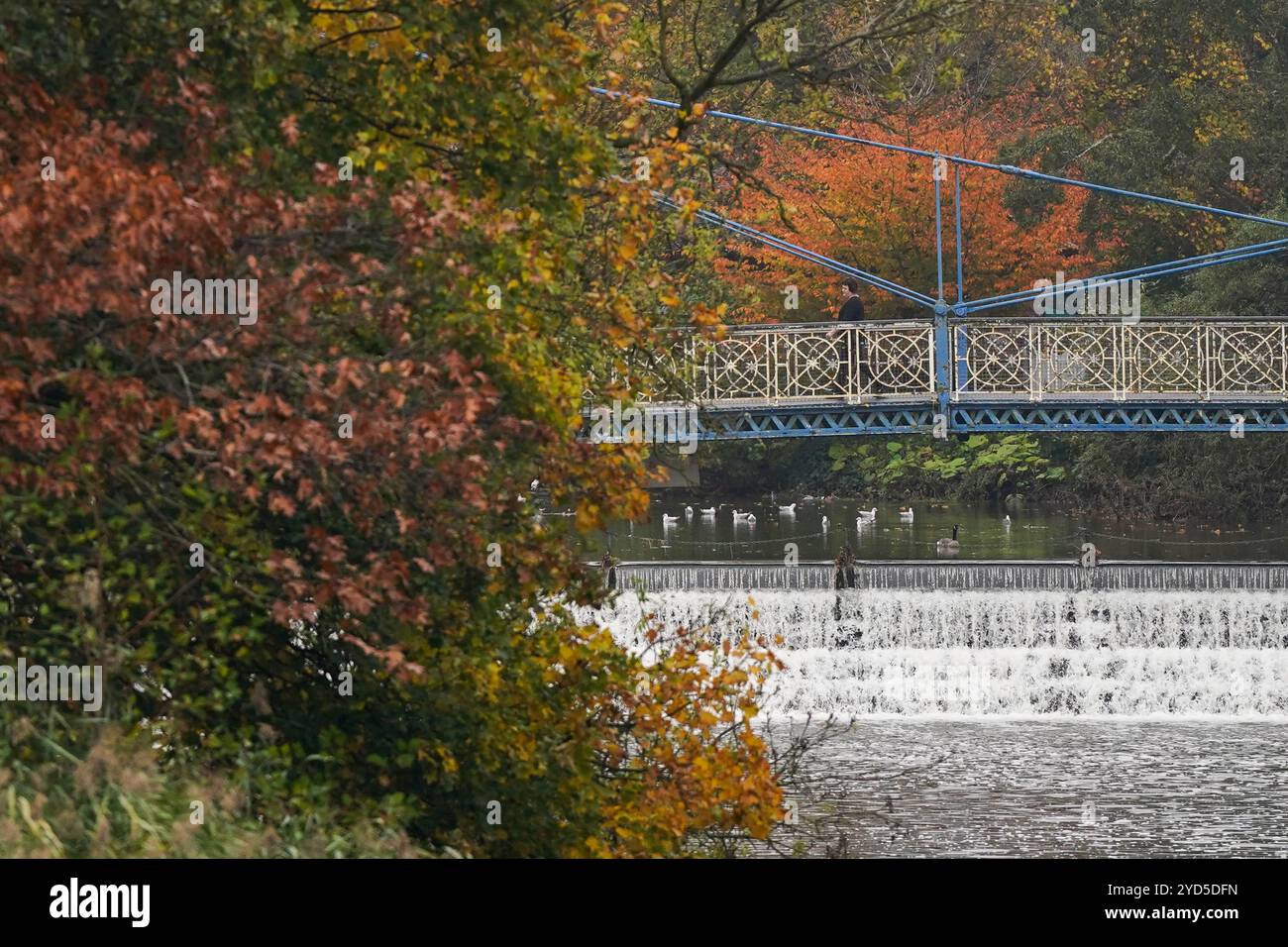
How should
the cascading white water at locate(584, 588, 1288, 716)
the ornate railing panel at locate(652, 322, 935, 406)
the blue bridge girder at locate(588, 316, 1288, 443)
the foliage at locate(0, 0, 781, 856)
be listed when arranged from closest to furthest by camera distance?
1. the foliage at locate(0, 0, 781, 856)
2. the cascading white water at locate(584, 588, 1288, 716)
3. the ornate railing panel at locate(652, 322, 935, 406)
4. the blue bridge girder at locate(588, 316, 1288, 443)

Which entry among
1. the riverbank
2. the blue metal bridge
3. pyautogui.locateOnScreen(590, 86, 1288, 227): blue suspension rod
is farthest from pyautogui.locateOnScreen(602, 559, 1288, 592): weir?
the riverbank

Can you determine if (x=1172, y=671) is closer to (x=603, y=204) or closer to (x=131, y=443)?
(x=603, y=204)

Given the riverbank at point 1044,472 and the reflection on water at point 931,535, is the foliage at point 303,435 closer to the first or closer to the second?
the reflection on water at point 931,535

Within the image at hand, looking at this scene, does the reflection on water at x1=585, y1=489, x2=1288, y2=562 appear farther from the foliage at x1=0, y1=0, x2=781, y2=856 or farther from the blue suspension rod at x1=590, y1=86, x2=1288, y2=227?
the foliage at x1=0, y1=0, x2=781, y2=856

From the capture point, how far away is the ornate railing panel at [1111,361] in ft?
106

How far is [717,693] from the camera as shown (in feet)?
36.1

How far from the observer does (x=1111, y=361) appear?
3847cm

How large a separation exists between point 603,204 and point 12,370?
458 cm

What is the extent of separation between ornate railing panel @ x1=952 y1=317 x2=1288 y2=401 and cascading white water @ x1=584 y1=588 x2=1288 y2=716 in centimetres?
467

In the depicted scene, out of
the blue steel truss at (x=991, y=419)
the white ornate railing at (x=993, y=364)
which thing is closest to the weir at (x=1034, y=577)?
the white ornate railing at (x=993, y=364)

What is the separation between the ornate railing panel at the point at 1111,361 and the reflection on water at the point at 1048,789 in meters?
7.82

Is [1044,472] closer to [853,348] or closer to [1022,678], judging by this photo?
[853,348]

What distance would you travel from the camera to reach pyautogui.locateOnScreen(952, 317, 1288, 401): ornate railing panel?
3244 cm
